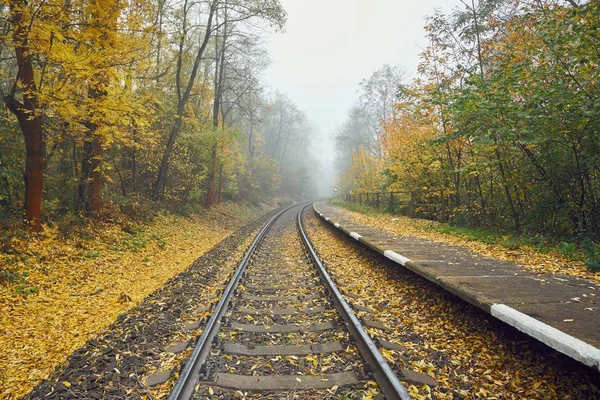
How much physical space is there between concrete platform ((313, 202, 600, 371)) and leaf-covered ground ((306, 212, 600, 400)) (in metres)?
0.29

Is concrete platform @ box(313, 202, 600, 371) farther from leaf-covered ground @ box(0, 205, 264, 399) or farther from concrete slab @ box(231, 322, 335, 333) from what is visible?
leaf-covered ground @ box(0, 205, 264, 399)

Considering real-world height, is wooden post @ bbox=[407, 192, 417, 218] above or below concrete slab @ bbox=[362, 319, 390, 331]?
above

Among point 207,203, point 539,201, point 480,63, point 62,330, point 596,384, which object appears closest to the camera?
point 596,384

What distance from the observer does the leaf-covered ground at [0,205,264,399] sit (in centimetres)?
362

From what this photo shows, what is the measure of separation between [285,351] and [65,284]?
4777 mm

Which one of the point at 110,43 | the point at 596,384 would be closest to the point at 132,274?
the point at 110,43

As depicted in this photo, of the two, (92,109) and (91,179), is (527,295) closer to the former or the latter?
(92,109)

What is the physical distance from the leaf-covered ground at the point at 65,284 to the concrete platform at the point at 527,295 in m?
4.59

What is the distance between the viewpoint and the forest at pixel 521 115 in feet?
20.0

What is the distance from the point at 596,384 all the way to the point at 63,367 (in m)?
4.75

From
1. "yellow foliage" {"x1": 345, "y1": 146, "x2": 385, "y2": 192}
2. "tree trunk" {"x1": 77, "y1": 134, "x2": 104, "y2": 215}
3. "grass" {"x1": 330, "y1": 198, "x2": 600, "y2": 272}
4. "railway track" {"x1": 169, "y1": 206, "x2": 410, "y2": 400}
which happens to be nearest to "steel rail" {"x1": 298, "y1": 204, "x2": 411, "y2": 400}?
"railway track" {"x1": 169, "y1": 206, "x2": 410, "y2": 400}

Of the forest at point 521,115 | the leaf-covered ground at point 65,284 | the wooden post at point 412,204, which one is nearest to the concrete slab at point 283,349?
the leaf-covered ground at point 65,284

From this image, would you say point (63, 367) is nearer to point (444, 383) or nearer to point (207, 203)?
point (444, 383)

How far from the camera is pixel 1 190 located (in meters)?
6.99
